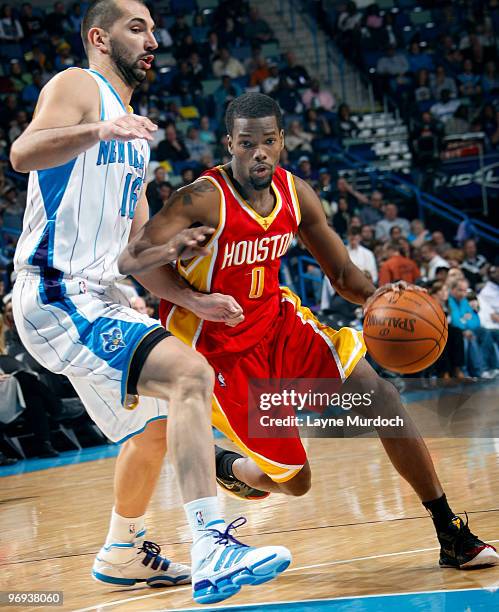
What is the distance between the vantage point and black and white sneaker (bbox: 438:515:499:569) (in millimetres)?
3709

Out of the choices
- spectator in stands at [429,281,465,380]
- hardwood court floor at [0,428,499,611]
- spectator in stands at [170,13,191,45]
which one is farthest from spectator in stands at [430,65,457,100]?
hardwood court floor at [0,428,499,611]

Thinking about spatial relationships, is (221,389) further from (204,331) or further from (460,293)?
(460,293)

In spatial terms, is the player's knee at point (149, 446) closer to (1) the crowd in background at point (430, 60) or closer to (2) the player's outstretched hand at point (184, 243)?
(2) the player's outstretched hand at point (184, 243)

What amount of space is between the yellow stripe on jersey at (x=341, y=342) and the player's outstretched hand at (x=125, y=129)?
1.33 m

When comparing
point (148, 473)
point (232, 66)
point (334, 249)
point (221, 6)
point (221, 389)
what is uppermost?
point (221, 6)

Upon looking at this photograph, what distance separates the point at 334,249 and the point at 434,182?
10.9 m

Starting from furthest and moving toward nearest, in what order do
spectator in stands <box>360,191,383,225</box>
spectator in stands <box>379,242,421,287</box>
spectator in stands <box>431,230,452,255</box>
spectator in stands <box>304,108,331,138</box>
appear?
spectator in stands <box>304,108,331,138</box> < spectator in stands <box>360,191,383,225</box> < spectator in stands <box>431,230,452,255</box> < spectator in stands <box>379,242,421,287</box>

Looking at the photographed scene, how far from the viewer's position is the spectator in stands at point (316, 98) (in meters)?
15.9

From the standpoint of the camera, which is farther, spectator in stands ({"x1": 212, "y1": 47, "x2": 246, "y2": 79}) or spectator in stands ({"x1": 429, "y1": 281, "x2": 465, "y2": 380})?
spectator in stands ({"x1": 212, "y1": 47, "x2": 246, "y2": 79})

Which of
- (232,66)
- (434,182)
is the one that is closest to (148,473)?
(434,182)

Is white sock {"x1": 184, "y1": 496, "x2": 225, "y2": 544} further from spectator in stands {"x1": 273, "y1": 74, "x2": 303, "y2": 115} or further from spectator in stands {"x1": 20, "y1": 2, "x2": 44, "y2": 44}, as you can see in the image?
spectator in stands {"x1": 20, "y1": 2, "x2": 44, "y2": 44}

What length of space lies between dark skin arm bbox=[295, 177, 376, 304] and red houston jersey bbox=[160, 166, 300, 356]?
9 centimetres

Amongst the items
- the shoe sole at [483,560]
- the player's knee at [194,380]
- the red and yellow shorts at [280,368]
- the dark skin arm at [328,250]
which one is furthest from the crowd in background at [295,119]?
the player's knee at [194,380]

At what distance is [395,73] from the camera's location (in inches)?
664
